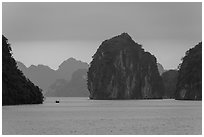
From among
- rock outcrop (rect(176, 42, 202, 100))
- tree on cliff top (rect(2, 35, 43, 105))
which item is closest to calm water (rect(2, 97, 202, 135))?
tree on cliff top (rect(2, 35, 43, 105))

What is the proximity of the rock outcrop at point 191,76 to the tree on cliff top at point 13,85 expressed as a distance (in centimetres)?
7282

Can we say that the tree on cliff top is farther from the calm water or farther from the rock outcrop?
the rock outcrop

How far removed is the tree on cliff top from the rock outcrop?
72.8m

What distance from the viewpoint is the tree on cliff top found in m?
96.8

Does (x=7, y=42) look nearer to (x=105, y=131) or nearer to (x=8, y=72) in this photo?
(x=8, y=72)

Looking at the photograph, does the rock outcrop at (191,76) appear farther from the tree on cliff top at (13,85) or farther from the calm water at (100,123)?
the calm water at (100,123)

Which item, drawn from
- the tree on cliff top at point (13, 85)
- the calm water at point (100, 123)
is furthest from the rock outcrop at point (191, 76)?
the calm water at point (100, 123)

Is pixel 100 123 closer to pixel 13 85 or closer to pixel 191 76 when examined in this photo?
pixel 13 85

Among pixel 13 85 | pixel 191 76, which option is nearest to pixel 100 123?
pixel 13 85

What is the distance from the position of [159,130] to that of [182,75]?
457 feet

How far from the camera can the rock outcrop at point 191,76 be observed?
173000 millimetres

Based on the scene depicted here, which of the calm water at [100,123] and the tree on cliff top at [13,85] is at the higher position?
the tree on cliff top at [13,85]

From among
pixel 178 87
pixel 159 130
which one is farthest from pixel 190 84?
pixel 159 130

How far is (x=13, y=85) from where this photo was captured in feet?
326
